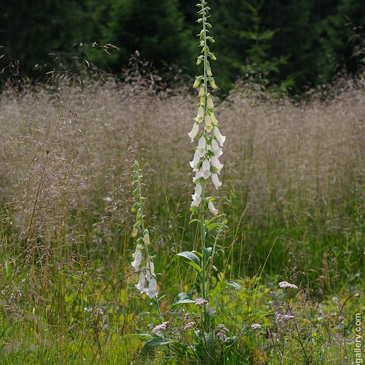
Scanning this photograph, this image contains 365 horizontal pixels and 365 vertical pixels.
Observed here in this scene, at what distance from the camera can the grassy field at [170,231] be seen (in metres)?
2.60

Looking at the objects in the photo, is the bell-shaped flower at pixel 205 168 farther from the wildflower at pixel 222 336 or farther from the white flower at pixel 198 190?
the wildflower at pixel 222 336

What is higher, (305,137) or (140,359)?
(305,137)

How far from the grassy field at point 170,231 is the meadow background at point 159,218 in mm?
16

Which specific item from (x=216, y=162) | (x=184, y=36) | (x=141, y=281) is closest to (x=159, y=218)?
(x=141, y=281)

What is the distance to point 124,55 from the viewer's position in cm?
1363

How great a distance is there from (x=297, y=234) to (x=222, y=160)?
863 millimetres

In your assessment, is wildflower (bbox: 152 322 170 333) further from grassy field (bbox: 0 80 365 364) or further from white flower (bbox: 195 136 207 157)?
white flower (bbox: 195 136 207 157)

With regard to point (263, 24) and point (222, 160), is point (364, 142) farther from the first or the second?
point (263, 24)

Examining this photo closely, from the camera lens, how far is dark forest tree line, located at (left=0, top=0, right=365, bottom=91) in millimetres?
13750

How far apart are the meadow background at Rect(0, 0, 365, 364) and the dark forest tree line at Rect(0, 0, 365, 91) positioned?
240 inches

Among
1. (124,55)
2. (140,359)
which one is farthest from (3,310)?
(124,55)

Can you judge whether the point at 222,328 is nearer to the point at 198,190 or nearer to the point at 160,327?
the point at 160,327

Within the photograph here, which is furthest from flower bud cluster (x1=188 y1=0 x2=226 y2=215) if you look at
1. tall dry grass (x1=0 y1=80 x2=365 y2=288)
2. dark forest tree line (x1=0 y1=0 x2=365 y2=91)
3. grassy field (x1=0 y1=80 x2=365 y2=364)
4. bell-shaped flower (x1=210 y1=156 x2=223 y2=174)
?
dark forest tree line (x1=0 y1=0 x2=365 y2=91)

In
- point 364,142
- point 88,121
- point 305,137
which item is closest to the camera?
point 364,142
